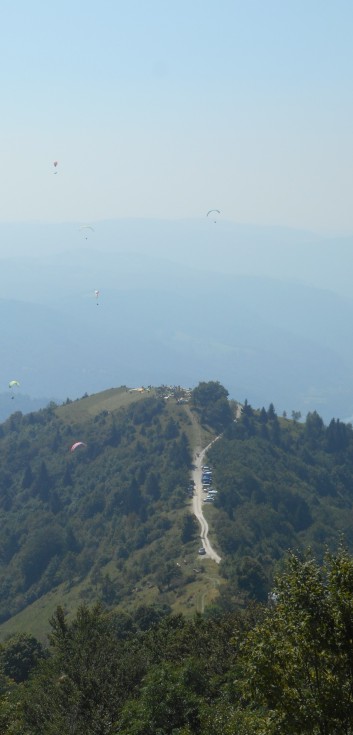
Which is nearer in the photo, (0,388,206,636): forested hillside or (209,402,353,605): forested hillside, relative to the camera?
(209,402,353,605): forested hillside

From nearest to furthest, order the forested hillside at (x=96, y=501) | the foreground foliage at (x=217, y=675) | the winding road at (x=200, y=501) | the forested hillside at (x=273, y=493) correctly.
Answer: the foreground foliage at (x=217, y=675), the forested hillside at (x=273, y=493), the winding road at (x=200, y=501), the forested hillside at (x=96, y=501)

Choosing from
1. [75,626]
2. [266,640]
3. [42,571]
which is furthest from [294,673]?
[42,571]

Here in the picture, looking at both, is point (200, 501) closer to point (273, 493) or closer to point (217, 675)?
point (273, 493)

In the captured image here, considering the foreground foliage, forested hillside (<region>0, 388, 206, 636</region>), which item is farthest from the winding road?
the foreground foliage

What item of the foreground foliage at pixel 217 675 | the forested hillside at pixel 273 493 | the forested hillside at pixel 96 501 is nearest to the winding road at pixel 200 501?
the forested hillside at pixel 96 501

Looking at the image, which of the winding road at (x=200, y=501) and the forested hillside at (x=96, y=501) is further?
the forested hillside at (x=96, y=501)

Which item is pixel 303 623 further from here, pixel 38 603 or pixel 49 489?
pixel 49 489

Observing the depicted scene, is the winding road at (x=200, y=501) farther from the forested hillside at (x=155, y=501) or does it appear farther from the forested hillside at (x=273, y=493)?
the forested hillside at (x=273, y=493)

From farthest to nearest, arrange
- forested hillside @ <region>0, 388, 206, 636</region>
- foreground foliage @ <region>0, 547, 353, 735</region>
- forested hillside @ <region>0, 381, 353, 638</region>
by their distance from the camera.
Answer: forested hillside @ <region>0, 388, 206, 636</region>, forested hillside @ <region>0, 381, 353, 638</region>, foreground foliage @ <region>0, 547, 353, 735</region>

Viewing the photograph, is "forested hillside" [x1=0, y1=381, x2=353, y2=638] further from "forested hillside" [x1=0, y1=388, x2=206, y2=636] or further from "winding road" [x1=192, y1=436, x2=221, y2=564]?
"winding road" [x1=192, y1=436, x2=221, y2=564]

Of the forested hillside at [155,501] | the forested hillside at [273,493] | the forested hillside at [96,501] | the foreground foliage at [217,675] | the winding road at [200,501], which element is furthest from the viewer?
the forested hillside at [96,501]

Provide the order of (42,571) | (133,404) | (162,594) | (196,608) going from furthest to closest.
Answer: (133,404) < (42,571) < (162,594) < (196,608)
